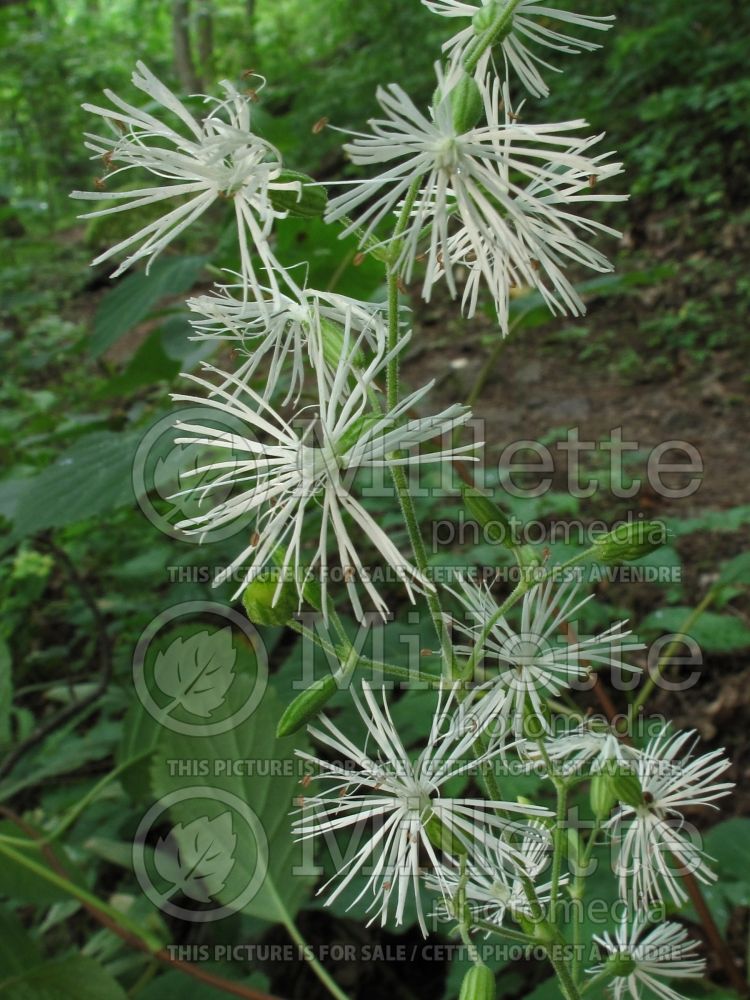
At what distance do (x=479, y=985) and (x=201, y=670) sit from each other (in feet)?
1.82

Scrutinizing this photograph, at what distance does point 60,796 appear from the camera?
1.52 m

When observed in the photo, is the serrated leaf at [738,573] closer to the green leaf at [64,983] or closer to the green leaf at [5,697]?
the green leaf at [64,983]

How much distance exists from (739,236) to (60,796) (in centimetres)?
378

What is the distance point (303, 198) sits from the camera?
56 cm

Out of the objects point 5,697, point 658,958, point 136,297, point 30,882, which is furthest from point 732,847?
point 136,297

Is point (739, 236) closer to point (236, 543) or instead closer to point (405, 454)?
point (236, 543)

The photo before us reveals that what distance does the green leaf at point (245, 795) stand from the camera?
3.36ft

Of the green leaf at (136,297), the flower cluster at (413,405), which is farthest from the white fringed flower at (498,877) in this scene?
the green leaf at (136,297)

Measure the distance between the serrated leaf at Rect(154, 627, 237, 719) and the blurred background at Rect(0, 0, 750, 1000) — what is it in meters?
0.04

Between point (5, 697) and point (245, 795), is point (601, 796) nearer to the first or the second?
point (245, 795)

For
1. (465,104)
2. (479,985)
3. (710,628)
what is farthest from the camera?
(710,628)

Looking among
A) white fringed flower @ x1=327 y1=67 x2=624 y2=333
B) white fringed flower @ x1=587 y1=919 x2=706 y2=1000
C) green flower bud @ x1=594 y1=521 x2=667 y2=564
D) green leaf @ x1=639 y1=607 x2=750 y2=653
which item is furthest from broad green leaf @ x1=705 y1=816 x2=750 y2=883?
white fringed flower @ x1=327 y1=67 x2=624 y2=333

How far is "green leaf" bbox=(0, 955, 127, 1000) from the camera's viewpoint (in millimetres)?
989

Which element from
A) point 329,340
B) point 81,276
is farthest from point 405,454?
point 81,276
